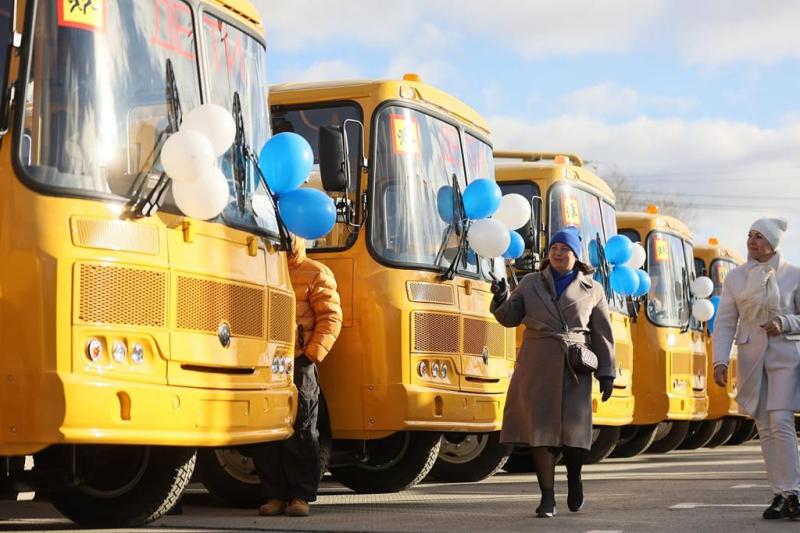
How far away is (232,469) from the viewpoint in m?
10.5

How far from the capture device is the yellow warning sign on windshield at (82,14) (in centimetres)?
750

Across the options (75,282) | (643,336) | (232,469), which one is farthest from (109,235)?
(643,336)

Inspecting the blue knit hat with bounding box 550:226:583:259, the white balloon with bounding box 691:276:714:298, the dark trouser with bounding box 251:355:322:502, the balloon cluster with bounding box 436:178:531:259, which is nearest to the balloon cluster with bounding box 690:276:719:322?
the white balloon with bounding box 691:276:714:298

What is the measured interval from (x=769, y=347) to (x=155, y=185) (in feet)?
14.1

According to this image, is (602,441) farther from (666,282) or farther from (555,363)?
(555,363)

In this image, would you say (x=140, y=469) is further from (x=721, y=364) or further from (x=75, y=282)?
(x=721, y=364)

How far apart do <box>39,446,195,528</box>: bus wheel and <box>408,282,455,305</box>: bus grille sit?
2.85 m

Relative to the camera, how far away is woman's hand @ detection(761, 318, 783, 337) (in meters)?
10.0

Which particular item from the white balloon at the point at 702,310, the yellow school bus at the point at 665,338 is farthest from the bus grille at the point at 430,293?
the white balloon at the point at 702,310

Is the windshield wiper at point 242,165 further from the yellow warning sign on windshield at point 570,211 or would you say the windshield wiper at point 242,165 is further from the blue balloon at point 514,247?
the yellow warning sign on windshield at point 570,211

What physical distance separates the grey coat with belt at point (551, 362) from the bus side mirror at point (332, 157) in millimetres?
1291

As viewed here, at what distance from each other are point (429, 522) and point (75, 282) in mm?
3047

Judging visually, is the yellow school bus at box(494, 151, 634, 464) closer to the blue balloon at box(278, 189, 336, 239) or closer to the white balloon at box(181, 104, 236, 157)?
the blue balloon at box(278, 189, 336, 239)

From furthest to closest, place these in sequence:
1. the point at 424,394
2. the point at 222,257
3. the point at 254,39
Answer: the point at 424,394 < the point at 254,39 < the point at 222,257
